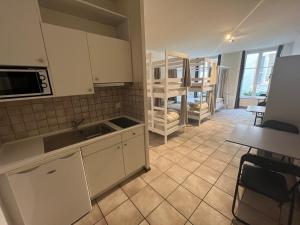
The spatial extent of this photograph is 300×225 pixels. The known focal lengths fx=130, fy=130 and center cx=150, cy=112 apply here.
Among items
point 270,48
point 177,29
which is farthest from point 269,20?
point 270,48

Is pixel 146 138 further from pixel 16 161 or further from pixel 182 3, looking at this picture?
pixel 182 3

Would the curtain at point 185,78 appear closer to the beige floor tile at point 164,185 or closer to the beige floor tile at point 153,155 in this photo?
the beige floor tile at point 153,155

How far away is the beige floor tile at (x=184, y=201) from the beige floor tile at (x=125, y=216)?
432 millimetres

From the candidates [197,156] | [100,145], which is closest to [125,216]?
[100,145]

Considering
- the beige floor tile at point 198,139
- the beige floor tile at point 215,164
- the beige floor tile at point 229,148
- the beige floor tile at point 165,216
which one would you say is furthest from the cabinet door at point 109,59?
the beige floor tile at point 229,148

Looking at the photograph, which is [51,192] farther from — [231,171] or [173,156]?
[231,171]

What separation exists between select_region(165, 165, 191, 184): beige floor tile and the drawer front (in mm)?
843

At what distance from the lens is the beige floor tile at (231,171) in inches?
80.4

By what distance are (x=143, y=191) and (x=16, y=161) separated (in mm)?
1423

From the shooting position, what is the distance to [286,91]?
5.97ft

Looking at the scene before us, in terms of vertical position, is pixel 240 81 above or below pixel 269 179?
above

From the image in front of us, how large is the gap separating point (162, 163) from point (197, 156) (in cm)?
73

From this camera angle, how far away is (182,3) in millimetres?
2162

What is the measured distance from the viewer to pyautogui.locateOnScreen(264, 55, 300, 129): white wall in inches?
68.6
